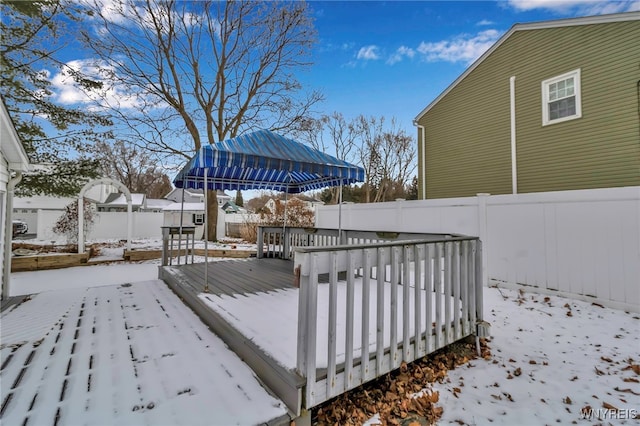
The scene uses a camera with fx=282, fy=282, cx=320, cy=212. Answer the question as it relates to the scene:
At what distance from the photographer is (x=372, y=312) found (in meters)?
2.92

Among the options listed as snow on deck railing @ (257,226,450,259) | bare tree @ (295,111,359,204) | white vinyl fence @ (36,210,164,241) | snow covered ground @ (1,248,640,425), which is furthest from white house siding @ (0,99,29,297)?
bare tree @ (295,111,359,204)

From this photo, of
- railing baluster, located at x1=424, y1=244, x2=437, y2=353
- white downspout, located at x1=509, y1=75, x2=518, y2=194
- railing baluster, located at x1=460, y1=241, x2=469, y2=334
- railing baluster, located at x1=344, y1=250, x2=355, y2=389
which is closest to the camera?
→ railing baluster, located at x1=344, y1=250, x2=355, y2=389

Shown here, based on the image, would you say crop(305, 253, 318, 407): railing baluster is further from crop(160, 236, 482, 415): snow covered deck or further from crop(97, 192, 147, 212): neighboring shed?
crop(97, 192, 147, 212): neighboring shed

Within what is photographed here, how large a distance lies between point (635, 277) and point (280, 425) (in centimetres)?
467

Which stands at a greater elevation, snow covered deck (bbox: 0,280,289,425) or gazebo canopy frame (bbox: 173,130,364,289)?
gazebo canopy frame (bbox: 173,130,364,289)

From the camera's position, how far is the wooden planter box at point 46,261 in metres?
6.65

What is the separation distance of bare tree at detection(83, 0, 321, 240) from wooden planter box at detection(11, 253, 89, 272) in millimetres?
5127

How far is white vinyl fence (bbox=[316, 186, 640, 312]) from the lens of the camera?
3623mm

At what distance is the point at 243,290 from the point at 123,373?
5.53 feet

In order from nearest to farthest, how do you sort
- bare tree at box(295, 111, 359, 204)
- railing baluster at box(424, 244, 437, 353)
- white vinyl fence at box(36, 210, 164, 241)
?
railing baluster at box(424, 244, 437, 353) < white vinyl fence at box(36, 210, 164, 241) < bare tree at box(295, 111, 359, 204)

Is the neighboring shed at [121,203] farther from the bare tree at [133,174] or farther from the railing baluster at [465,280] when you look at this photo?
the railing baluster at [465,280]

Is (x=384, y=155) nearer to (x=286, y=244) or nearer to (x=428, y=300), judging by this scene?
(x=286, y=244)

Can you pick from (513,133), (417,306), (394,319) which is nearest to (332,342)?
(394,319)

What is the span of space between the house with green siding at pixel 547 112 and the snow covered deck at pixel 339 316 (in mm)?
6357
